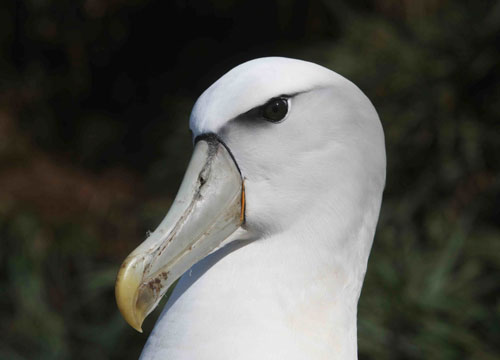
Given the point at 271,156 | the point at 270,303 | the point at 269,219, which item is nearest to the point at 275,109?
the point at 271,156

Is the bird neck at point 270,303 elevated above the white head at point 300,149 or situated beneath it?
situated beneath

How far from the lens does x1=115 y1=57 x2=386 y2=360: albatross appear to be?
64.2 inches

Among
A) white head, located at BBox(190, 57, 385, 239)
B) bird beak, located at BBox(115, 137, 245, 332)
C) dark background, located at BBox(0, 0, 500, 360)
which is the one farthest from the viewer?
dark background, located at BBox(0, 0, 500, 360)

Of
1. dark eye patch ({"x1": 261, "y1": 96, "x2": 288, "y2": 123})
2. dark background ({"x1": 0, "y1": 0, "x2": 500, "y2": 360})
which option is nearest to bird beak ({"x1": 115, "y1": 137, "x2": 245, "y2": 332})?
dark eye patch ({"x1": 261, "y1": 96, "x2": 288, "y2": 123})

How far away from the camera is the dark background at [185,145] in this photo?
12.8ft

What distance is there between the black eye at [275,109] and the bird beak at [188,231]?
13cm

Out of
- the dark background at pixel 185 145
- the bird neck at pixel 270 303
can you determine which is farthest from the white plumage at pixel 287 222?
the dark background at pixel 185 145

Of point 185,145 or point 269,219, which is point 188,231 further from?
point 185,145

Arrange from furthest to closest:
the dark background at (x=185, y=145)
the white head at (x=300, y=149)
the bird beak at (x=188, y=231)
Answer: the dark background at (x=185, y=145), the white head at (x=300, y=149), the bird beak at (x=188, y=231)

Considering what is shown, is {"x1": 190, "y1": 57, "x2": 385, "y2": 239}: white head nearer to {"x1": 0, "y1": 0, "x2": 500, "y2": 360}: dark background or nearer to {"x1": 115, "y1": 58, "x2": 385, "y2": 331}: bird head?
{"x1": 115, "y1": 58, "x2": 385, "y2": 331}: bird head

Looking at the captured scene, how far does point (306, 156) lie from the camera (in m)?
1.71

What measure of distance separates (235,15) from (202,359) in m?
4.96

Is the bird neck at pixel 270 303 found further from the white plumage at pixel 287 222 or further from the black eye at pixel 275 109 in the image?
the black eye at pixel 275 109

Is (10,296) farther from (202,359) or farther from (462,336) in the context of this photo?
(202,359)
